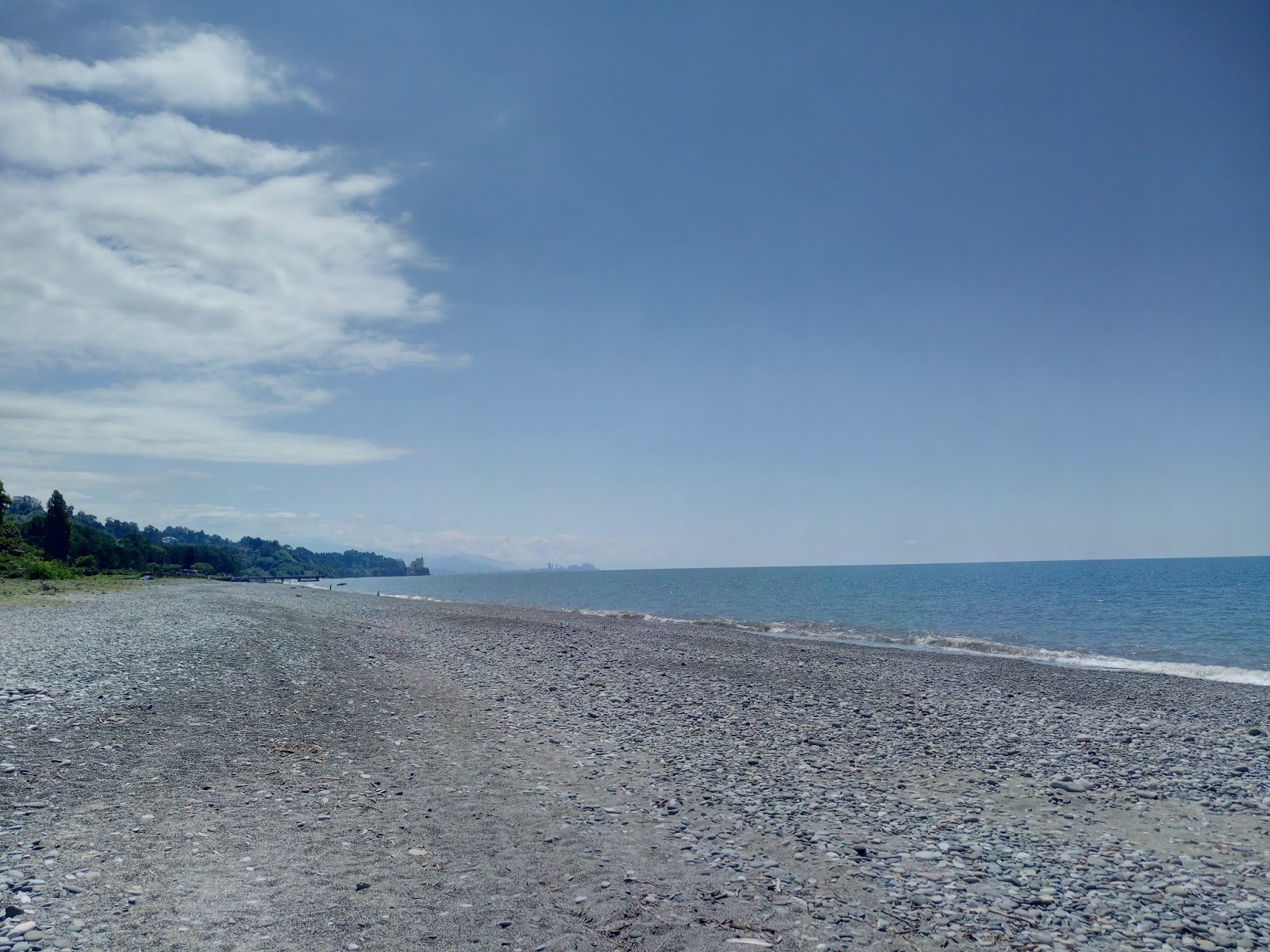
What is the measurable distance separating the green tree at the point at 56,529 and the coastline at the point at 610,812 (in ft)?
310

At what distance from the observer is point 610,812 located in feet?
32.4

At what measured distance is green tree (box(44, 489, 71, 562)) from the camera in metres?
95.1

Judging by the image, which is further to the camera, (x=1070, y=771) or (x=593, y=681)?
(x=593, y=681)

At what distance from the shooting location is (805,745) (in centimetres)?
1398

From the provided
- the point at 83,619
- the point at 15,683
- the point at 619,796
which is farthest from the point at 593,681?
the point at 83,619

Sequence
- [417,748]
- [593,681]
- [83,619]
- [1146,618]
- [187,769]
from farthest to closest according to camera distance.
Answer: [1146,618], [83,619], [593,681], [417,748], [187,769]

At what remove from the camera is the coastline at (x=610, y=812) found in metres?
6.90

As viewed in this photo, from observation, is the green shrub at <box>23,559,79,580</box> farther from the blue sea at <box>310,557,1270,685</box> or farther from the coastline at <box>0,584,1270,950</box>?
the coastline at <box>0,584,1270,950</box>

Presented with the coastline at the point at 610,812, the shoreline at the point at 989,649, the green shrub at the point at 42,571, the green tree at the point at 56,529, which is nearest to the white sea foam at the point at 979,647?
the shoreline at the point at 989,649

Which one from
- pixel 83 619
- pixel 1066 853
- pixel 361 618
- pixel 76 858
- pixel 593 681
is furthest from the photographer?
pixel 361 618

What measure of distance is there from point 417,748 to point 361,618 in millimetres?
33570

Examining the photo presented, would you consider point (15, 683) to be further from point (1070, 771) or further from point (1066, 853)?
point (1070, 771)

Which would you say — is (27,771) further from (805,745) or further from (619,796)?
(805,745)

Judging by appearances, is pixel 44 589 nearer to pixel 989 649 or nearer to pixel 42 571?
pixel 42 571
